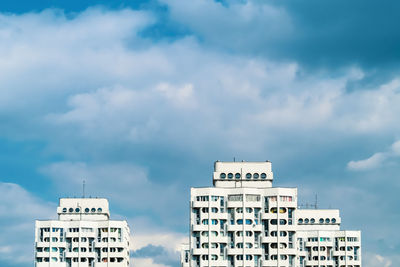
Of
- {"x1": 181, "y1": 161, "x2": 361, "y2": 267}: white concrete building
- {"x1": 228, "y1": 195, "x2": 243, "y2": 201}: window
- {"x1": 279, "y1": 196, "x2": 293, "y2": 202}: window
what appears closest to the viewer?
{"x1": 181, "y1": 161, "x2": 361, "y2": 267}: white concrete building

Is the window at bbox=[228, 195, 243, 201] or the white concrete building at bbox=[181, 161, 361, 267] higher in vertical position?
the window at bbox=[228, 195, 243, 201]

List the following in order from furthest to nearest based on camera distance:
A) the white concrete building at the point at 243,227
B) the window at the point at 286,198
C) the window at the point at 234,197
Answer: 1. the window at the point at 234,197
2. the window at the point at 286,198
3. the white concrete building at the point at 243,227

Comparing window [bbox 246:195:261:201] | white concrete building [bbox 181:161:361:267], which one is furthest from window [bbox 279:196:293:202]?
window [bbox 246:195:261:201]

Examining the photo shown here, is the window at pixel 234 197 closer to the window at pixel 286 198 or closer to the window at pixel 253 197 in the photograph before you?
the window at pixel 253 197

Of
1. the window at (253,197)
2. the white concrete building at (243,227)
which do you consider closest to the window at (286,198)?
the white concrete building at (243,227)

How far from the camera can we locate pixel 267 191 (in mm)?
187500

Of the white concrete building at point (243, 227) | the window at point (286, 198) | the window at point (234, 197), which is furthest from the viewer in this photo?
the window at point (234, 197)

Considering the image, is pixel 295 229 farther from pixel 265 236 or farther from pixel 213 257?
pixel 213 257

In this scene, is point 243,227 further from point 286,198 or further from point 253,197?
point 286,198

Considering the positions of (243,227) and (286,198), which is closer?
(243,227)

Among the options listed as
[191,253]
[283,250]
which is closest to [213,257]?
[191,253]

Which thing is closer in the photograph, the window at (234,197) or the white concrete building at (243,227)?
the white concrete building at (243,227)

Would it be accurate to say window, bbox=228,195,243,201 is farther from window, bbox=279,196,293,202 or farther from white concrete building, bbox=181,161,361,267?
window, bbox=279,196,293,202

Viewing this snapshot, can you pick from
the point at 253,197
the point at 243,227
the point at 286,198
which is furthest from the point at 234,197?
the point at 286,198
